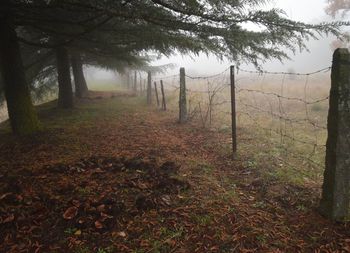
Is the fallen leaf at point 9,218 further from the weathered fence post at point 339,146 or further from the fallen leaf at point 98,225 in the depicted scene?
the weathered fence post at point 339,146

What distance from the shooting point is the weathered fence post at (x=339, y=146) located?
373 centimetres

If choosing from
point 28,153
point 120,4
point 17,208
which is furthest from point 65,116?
point 17,208

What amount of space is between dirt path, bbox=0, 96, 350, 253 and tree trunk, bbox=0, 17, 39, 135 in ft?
1.81

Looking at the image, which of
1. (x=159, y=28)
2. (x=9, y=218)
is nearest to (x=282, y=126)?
(x=159, y=28)

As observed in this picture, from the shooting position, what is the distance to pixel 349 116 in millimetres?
3809

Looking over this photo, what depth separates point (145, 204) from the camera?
166 inches

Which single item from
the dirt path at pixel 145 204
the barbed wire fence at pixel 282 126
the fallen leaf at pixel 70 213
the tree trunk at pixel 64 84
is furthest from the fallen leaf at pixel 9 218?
the tree trunk at pixel 64 84

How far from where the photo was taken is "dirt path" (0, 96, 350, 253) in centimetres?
355

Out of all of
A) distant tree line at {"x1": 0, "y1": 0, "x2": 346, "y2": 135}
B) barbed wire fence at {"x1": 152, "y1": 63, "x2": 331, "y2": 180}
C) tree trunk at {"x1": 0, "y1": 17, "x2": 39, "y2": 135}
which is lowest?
barbed wire fence at {"x1": 152, "y1": 63, "x2": 331, "y2": 180}

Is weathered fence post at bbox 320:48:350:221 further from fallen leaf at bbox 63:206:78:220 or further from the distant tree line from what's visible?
fallen leaf at bbox 63:206:78:220

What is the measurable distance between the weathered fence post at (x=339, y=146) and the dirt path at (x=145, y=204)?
0.25m

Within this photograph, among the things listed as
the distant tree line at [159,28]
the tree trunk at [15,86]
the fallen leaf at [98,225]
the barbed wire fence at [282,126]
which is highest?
the distant tree line at [159,28]

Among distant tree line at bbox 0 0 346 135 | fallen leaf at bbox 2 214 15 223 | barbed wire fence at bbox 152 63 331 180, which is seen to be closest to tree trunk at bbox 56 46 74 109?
distant tree line at bbox 0 0 346 135

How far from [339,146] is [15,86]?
7.00 m
